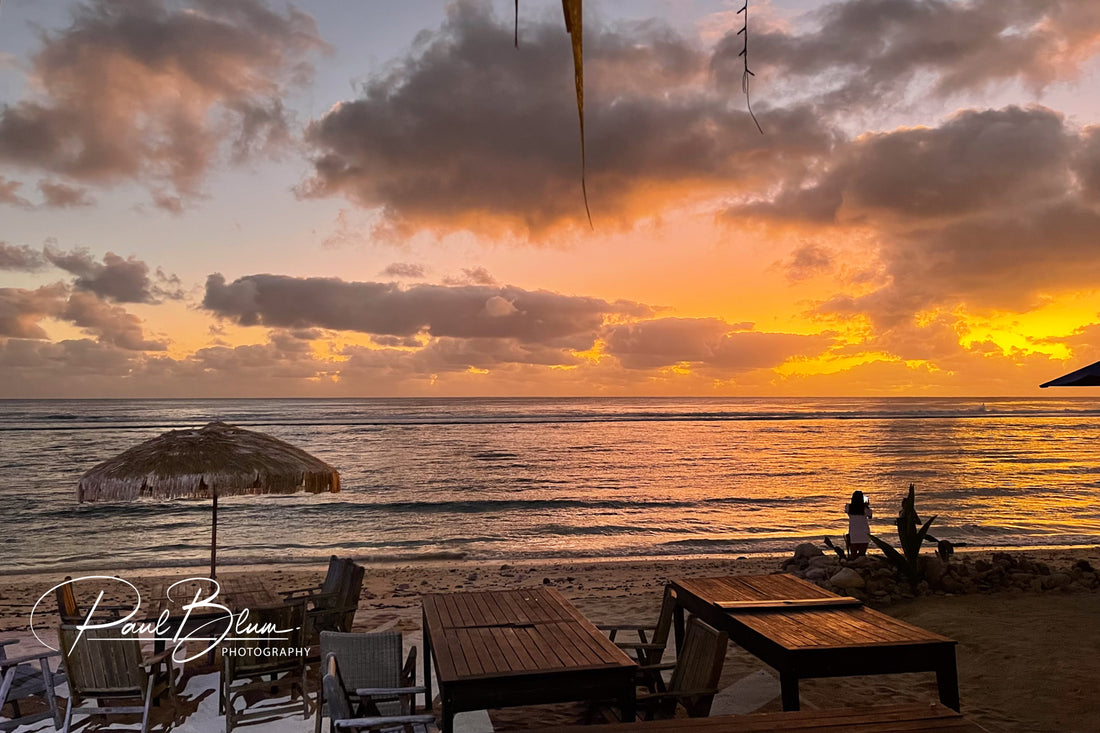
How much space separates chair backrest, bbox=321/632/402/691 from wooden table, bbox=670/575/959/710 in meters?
2.35

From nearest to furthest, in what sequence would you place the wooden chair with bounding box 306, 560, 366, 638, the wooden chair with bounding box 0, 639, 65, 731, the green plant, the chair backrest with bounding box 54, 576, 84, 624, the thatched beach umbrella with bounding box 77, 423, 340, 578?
the wooden chair with bounding box 0, 639, 65, 731 < the chair backrest with bounding box 54, 576, 84, 624 < the thatched beach umbrella with bounding box 77, 423, 340, 578 < the wooden chair with bounding box 306, 560, 366, 638 < the green plant

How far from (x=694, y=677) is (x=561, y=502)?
66.8 feet

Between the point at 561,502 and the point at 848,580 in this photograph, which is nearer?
the point at 848,580

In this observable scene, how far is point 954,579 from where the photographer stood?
9328 mm

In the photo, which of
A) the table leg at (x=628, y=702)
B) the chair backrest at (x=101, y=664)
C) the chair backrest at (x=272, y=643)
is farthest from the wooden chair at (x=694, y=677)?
the chair backrest at (x=101, y=664)

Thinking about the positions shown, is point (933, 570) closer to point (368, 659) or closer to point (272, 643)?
point (368, 659)

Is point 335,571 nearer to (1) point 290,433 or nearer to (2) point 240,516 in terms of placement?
(2) point 240,516

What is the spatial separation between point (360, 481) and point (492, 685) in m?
27.5

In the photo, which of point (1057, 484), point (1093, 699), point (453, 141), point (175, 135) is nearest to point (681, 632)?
point (1093, 699)

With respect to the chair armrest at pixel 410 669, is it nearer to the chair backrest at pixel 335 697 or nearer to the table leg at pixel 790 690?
the chair backrest at pixel 335 697

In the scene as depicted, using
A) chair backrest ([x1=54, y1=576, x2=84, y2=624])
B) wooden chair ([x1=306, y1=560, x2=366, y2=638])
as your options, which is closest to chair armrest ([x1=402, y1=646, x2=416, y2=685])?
wooden chair ([x1=306, y1=560, x2=366, y2=638])

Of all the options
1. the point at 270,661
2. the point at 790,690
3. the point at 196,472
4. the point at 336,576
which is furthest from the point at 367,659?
the point at 336,576

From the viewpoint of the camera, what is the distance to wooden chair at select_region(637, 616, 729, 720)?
4.79m

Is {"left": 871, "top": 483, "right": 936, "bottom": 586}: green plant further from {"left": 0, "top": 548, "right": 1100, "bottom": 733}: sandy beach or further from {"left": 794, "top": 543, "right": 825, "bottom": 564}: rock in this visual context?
{"left": 794, "top": 543, "right": 825, "bottom": 564}: rock
